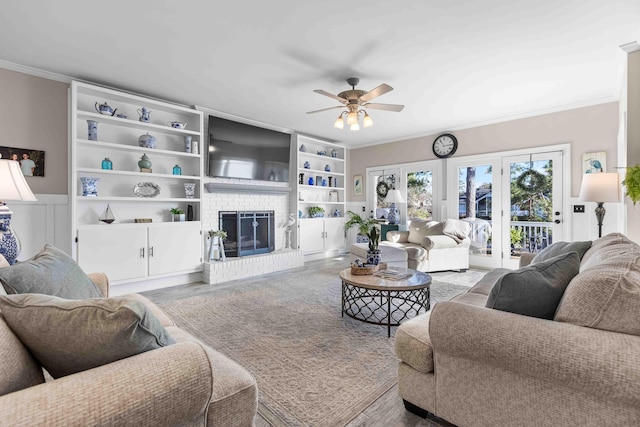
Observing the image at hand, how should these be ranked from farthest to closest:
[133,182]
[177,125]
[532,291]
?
[177,125]
[133,182]
[532,291]

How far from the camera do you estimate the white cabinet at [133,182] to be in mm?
3533

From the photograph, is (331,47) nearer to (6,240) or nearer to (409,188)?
(6,240)

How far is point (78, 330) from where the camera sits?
0.87 meters

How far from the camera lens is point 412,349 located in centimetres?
152

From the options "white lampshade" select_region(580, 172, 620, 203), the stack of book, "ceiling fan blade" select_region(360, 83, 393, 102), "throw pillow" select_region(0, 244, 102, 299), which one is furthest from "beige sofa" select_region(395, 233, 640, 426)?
"ceiling fan blade" select_region(360, 83, 393, 102)

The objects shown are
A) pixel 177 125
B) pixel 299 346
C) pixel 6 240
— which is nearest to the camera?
pixel 6 240

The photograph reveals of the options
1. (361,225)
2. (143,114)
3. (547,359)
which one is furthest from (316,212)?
(547,359)

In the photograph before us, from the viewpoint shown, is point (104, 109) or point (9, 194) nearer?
point (9, 194)

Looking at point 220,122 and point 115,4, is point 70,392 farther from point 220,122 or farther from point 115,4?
point 220,122

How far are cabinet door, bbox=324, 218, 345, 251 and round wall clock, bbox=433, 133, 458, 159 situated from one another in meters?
2.36

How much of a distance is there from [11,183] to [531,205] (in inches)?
234

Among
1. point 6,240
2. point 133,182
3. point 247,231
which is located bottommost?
point 247,231

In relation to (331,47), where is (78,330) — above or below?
below

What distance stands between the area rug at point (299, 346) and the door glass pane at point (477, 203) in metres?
1.73
